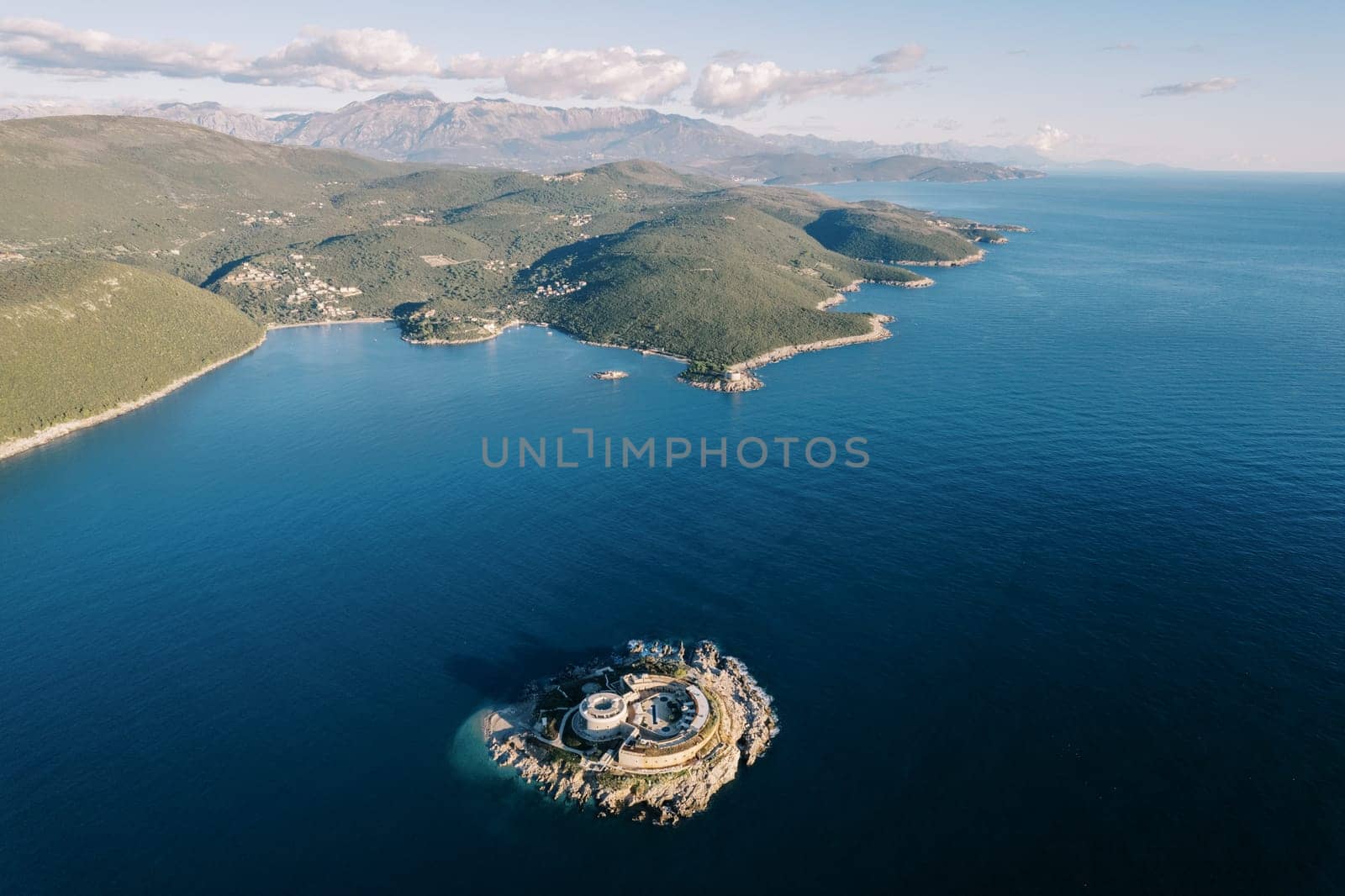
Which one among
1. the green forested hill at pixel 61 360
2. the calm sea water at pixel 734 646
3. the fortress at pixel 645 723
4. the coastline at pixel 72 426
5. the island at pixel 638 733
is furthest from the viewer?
the green forested hill at pixel 61 360

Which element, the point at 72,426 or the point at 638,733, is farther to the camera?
the point at 72,426

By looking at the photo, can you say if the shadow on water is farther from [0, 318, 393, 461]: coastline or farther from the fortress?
[0, 318, 393, 461]: coastline

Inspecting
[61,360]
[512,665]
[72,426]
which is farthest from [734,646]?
[61,360]

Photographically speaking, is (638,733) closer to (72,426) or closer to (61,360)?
(72,426)

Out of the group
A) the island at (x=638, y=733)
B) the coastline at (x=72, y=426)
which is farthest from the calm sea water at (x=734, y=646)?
the coastline at (x=72, y=426)

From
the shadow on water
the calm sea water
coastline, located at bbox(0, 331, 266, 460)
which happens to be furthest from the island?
coastline, located at bbox(0, 331, 266, 460)

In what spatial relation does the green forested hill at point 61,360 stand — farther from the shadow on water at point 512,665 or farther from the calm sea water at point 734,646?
the shadow on water at point 512,665
